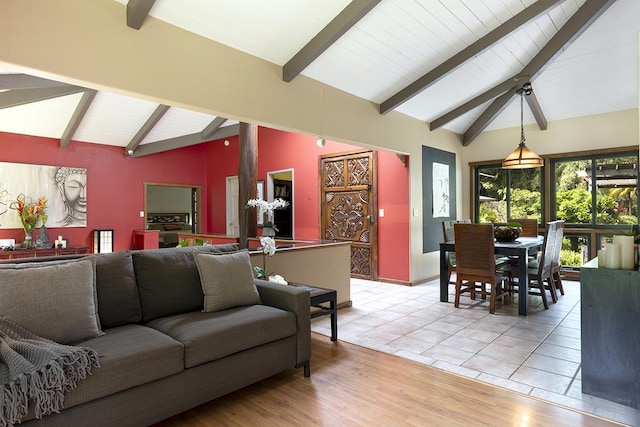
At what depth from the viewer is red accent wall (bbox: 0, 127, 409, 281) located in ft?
19.8

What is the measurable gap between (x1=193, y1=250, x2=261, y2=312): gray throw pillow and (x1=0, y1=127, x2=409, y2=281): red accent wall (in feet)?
11.9

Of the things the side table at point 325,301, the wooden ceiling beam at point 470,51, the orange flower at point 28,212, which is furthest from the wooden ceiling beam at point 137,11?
the orange flower at point 28,212

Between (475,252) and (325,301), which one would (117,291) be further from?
(475,252)

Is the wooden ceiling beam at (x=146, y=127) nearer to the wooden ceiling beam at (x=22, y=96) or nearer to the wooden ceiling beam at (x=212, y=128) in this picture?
the wooden ceiling beam at (x=212, y=128)

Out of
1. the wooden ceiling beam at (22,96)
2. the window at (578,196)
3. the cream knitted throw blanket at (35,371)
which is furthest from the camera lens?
the window at (578,196)

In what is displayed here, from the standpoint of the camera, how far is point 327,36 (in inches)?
128

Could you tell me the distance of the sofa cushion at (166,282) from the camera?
250 cm

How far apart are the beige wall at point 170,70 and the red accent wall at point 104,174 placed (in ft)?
17.3

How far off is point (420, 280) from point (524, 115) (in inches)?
127

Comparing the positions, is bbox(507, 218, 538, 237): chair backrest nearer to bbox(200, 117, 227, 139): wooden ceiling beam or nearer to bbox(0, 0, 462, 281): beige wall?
bbox(0, 0, 462, 281): beige wall

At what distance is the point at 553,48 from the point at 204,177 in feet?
25.1

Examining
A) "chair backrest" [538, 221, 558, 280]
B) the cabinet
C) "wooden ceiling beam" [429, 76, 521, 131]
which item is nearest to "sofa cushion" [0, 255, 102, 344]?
the cabinet

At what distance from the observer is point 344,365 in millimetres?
2854

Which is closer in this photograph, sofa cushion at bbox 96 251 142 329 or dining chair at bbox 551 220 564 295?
sofa cushion at bbox 96 251 142 329
